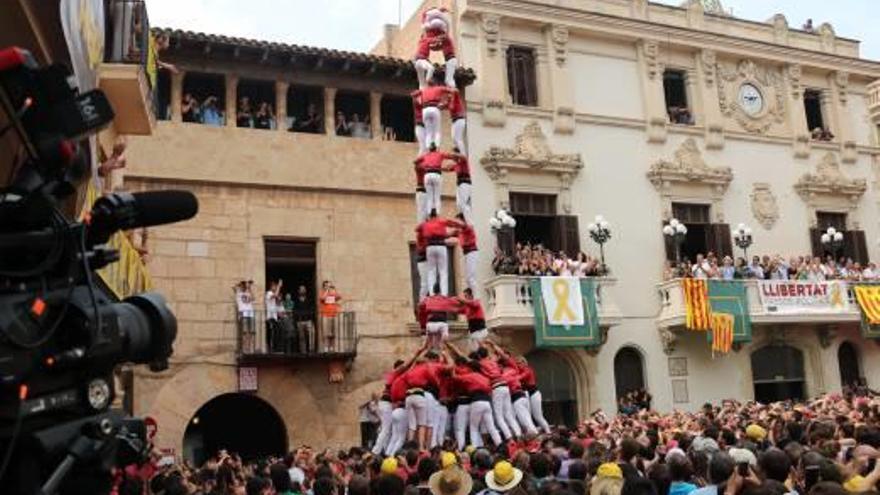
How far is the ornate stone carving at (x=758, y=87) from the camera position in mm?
27797

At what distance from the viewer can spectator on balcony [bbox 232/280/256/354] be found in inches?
786

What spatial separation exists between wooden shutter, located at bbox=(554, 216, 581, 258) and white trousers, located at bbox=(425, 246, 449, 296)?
924cm

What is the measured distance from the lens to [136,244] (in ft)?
58.8

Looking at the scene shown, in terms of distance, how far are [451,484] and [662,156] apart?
2053 cm

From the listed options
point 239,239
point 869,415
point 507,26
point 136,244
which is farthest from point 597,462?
point 507,26

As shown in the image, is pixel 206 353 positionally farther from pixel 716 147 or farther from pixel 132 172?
pixel 716 147

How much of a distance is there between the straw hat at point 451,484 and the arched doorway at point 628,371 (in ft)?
57.3

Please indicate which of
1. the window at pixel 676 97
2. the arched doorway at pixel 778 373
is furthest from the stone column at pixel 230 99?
the arched doorway at pixel 778 373

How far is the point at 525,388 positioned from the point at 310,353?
6.00 m

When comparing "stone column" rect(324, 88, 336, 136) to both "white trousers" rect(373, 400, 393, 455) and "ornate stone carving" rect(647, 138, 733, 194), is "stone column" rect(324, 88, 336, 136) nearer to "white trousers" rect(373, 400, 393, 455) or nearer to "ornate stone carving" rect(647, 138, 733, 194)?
"white trousers" rect(373, 400, 393, 455)

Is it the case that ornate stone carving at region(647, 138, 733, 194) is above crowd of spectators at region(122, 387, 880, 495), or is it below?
above

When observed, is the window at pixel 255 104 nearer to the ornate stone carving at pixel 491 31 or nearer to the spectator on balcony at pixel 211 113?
the spectator on balcony at pixel 211 113

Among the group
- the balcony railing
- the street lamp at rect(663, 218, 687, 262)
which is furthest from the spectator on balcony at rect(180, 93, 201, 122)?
the street lamp at rect(663, 218, 687, 262)

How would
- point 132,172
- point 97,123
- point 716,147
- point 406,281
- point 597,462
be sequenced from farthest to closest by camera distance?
point 716,147 < point 406,281 < point 132,172 < point 597,462 < point 97,123
